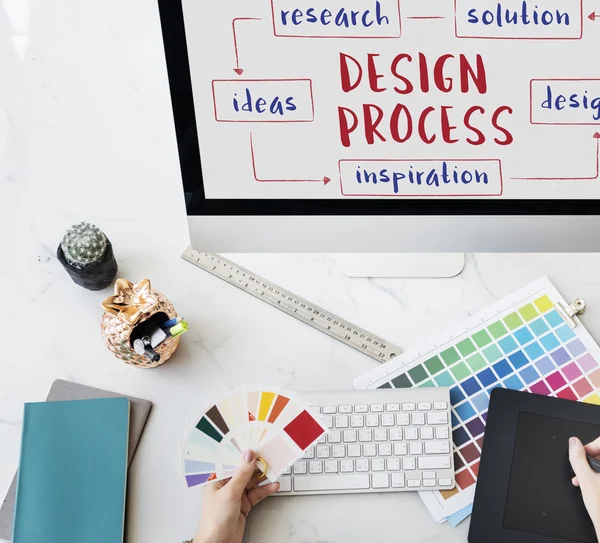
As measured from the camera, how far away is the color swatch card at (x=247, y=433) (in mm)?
802

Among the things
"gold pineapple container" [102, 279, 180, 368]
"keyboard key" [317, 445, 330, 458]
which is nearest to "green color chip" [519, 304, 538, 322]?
"keyboard key" [317, 445, 330, 458]

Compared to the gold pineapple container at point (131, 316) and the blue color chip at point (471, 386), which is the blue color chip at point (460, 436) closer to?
the blue color chip at point (471, 386)

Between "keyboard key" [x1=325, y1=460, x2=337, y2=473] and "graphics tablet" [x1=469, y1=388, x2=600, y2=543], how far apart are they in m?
0.16

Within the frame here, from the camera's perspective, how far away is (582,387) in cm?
88

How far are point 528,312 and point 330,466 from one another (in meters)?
0.32

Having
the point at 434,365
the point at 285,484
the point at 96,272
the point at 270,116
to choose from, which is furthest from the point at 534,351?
the point at 96,272

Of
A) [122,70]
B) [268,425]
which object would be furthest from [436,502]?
[122,70]

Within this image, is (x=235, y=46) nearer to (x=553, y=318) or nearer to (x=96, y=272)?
(x=96, y=272)

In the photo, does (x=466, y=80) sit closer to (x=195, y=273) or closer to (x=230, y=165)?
(x=230, y=165)

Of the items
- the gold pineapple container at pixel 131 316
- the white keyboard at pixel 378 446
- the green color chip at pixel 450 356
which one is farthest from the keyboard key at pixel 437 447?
the gold pineapple container at pixel 131 316

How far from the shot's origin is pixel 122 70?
1114 millimetres

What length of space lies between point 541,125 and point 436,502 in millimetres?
437

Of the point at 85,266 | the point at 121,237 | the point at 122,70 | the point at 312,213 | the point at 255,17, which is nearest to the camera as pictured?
the point at 255,17

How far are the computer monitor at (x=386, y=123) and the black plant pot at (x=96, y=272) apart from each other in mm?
188
